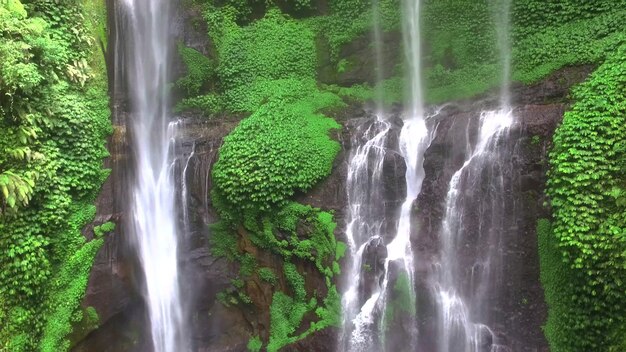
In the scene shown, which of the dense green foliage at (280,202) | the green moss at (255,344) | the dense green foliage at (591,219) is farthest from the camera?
the green moss at (255,344)

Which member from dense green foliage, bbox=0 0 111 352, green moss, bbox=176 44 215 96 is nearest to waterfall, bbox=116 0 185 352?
green moss, bbox=176 44 215 96

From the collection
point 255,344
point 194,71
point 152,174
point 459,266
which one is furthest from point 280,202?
point 194,71

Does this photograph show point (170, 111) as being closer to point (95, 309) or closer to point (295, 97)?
point (295, 97)

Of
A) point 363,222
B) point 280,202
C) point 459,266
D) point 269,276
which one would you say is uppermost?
point 280,202

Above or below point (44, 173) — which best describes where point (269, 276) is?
below

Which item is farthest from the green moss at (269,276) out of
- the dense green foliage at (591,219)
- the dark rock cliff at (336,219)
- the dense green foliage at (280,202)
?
the dense green foliage at (591,219)

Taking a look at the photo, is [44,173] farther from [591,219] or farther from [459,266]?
[591,219]

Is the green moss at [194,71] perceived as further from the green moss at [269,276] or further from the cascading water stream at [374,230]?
the green moss at [269,276]
